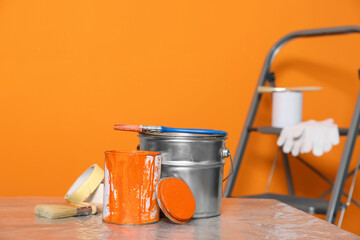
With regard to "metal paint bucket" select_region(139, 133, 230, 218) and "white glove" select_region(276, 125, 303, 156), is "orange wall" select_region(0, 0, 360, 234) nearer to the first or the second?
"white glove" select_region(276, 125, 303, 156)

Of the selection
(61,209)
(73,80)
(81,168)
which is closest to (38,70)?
(73,80)

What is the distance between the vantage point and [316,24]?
2.30 m

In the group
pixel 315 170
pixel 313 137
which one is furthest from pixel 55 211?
→ pixel 315 170

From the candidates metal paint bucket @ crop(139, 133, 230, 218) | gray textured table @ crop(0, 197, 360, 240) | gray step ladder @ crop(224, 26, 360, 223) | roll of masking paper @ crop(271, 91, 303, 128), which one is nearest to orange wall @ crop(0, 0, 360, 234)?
gray step ladder @ crop(224, 26, 360, 223)

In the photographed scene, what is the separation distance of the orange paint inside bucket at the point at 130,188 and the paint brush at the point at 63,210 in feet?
0.27

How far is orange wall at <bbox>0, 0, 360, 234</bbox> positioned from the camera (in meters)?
1.76

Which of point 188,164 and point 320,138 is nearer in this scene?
point 188,164

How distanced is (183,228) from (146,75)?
48.3 inches

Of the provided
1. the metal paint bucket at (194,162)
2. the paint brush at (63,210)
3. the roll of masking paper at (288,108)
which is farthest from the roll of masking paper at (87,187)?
the roll of masking paper at (288,108)

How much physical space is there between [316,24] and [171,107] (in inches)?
35.4

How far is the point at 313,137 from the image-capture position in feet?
5.68

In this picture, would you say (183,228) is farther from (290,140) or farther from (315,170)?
(315,170)

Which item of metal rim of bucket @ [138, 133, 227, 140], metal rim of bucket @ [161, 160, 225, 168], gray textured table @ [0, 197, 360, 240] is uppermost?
metal rim of bucket @ [138, 133, 227, 140]

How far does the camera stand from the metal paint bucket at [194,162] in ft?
2.81
